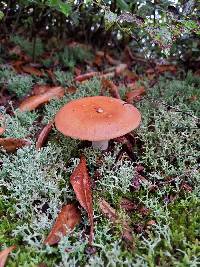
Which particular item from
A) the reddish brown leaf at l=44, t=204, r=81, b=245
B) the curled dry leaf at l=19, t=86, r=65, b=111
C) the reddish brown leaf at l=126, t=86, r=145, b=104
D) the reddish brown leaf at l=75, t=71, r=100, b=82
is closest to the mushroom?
the reddish brown leaf at l=44, t=204, r=81, b=245

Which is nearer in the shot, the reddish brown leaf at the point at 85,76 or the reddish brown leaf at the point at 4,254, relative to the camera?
the reddish brown leaf at the point at 4,254

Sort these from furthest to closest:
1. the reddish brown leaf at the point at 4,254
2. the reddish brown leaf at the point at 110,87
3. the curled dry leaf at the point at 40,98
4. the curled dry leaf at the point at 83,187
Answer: the reddish brown leaf at the point at 110,87, the curled dry leaf at the point at 40,98, the curled dry leaf at the point at 83,187, the reddish brown leaf at the point at 4,254

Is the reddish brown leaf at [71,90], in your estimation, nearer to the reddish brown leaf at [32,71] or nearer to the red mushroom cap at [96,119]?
the reddish brown leaf at [32,71]

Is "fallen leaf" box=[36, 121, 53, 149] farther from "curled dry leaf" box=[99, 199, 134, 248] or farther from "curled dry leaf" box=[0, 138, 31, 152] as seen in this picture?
"curled dry leaf" box=[99, 199, 134, 248]

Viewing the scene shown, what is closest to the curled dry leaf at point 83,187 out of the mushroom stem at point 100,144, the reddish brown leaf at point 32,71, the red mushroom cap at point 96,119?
the mushroom stem at point 100,144

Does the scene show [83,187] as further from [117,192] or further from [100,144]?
[100,144]

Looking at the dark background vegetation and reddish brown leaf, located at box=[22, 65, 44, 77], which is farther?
reddish brown leaf, located at box=[22, 65, 44, 77]

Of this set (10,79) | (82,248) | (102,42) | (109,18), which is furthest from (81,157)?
(102,42)

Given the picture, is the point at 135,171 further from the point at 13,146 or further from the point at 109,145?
the point at 13,146
